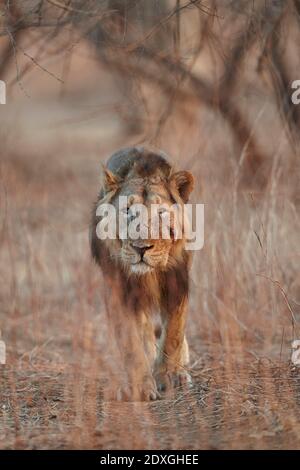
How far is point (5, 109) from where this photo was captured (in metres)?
10.1

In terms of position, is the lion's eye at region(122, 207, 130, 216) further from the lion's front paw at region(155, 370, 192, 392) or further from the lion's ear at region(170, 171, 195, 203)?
the lion's front paw at region(155, 370, 192, 392)

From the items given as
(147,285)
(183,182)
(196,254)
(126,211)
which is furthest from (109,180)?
(196,254)

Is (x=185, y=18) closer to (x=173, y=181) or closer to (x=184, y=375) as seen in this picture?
(x=173, y=181)

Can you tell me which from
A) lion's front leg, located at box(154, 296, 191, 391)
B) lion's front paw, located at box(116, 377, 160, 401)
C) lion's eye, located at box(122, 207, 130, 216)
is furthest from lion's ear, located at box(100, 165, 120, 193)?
→ lion's front paw, located at box(116, 377, 160, 401)

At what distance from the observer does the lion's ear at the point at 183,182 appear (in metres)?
5.71

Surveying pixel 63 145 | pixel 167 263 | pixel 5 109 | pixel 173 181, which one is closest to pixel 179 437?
pixel 167 263

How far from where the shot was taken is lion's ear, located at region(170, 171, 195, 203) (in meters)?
5.71

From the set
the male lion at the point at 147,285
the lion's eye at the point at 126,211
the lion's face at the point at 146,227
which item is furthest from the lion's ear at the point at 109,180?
the lion's eye at the point at 126,211

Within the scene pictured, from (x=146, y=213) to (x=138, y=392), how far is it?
3.87ft

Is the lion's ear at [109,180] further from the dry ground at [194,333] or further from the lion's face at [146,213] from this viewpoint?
the dry ground at [194,333]

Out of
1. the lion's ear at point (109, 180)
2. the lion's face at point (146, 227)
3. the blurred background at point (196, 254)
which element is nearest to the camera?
the blurred background at point (196, 254)

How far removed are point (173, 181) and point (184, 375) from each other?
1332mm

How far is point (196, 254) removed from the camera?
23.8 feet

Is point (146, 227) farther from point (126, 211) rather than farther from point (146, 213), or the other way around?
point (126, 211)
